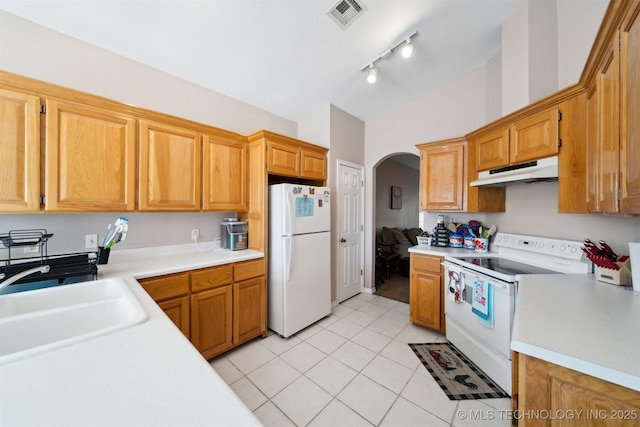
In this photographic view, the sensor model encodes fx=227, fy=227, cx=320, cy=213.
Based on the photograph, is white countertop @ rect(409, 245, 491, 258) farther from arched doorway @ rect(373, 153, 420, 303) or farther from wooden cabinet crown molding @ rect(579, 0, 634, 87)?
wooden cabinet crown molding @ rect(579, 0, 634, 87)

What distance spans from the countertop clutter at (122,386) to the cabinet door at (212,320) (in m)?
1.20

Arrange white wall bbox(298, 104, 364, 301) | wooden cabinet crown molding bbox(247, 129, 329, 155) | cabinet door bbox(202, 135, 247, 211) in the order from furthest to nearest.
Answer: white wall bbox(298, 104, 364, 301) < wooden cabinet crown molding bbox(247, 129, 329, 155) < cabinet door bbox(202, 135, 247, 211)

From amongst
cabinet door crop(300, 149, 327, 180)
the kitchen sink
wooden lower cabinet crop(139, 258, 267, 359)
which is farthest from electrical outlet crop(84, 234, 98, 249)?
cabinet door crop(300, 149, 327, 180)

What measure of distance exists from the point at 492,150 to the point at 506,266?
1.10 metres

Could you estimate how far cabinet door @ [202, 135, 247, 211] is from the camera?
7.47 feet

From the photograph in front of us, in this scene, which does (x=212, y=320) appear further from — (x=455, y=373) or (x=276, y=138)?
(x=455, y=373)

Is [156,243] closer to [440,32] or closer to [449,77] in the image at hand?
[440,32]

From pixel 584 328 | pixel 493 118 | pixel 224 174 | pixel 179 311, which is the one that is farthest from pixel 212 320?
pixel 493 118

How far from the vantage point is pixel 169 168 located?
2045 millimetres

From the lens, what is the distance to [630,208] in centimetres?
96

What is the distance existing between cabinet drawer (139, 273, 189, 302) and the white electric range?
2.41 metres

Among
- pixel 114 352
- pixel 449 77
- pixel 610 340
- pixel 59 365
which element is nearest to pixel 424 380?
pixel 610 340

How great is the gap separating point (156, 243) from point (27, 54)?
1669mm

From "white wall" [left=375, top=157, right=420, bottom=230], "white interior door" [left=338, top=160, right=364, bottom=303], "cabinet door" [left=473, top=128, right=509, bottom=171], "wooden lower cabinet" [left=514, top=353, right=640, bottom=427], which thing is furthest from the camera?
"white wall" [left=375, top=157, right=420, bottom=230]
